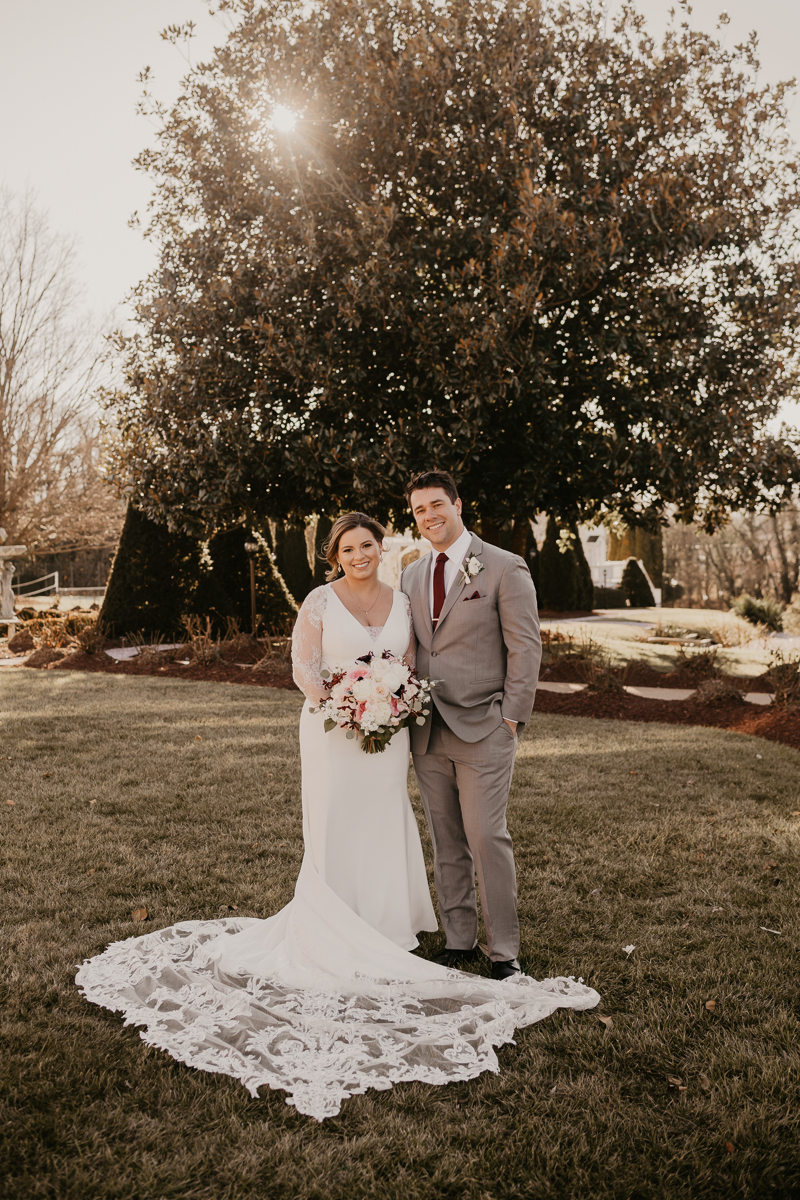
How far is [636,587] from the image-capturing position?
2753 centimetres

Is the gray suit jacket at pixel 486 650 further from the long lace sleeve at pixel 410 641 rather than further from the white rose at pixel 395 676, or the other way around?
the white rose at pixel 395 676

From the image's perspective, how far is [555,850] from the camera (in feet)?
16.8

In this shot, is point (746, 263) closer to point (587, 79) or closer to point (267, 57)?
point (587, 79)

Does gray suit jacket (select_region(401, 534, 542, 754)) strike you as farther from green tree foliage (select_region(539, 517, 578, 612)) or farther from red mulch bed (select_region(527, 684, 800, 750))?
green tree foliage (select_region(539, 517, 578, 612))

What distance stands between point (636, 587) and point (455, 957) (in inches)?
991

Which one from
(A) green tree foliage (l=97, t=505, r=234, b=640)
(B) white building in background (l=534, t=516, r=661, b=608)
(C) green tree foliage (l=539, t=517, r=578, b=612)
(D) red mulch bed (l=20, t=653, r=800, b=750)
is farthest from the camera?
(B) white building in background (l=534, t=516, r=661, b=608)

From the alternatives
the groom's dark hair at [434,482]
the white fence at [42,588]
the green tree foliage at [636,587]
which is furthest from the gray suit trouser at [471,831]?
the white fence at [42,588]

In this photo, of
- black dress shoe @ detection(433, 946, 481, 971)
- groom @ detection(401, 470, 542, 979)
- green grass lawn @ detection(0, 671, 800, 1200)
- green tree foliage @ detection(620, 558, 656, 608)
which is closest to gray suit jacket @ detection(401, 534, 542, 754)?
groom @ detection(401, 470, 542, 979)

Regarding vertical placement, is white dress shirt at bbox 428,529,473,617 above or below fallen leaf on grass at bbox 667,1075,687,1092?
above

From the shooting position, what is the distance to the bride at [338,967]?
284 centimetres

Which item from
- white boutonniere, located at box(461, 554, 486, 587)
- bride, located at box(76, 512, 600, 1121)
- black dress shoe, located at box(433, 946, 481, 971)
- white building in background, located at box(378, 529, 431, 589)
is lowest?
black dress shoe, located at box(433, 946, 481, 971)

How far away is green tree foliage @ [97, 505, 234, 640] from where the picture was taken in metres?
14.5

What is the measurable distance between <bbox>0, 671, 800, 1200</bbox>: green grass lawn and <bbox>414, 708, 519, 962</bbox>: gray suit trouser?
29 centimetres

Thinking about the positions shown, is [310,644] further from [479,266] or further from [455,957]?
[479,266]
